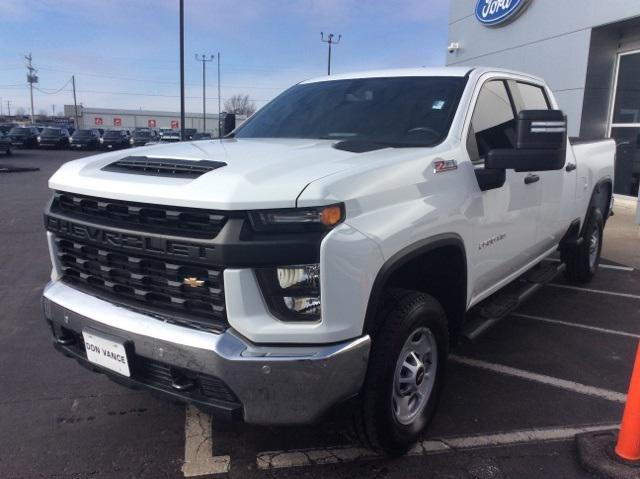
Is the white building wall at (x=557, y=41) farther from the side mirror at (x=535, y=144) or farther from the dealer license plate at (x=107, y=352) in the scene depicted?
the dealer license plate at (x=107, y=352)

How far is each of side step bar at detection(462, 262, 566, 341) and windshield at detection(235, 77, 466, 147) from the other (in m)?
1.25

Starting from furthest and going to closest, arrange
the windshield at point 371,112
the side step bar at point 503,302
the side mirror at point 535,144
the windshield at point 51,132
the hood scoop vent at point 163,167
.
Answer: the windshield at point 51,132 < the side step bar at point 503,302 < the windshield at point 371,112 < the side mirror at point 535,144 < the hood scoop vent at point 163,167

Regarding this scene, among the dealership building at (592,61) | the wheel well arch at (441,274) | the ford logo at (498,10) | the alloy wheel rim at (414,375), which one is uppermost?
the ford logo at (498,10)

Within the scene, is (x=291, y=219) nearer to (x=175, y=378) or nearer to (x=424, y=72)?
(x=175, y=378)

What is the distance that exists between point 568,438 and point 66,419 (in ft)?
9.51

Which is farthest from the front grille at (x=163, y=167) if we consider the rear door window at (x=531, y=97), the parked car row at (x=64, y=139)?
the parked car row at (x=64, y=139)

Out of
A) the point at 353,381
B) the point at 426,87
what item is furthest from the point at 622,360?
the point at 353,381

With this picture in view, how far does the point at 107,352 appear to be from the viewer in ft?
8.41

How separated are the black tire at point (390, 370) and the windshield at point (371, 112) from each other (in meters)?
1.00

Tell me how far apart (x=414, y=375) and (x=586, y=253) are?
12.6 ft

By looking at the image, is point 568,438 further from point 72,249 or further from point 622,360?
point 72,249

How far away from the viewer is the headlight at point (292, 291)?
222cm

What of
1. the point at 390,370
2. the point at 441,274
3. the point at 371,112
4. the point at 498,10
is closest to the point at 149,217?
the point at 390,370

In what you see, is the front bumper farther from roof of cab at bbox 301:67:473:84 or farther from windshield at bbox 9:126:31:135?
windshield at bbox 9:126:31:135
